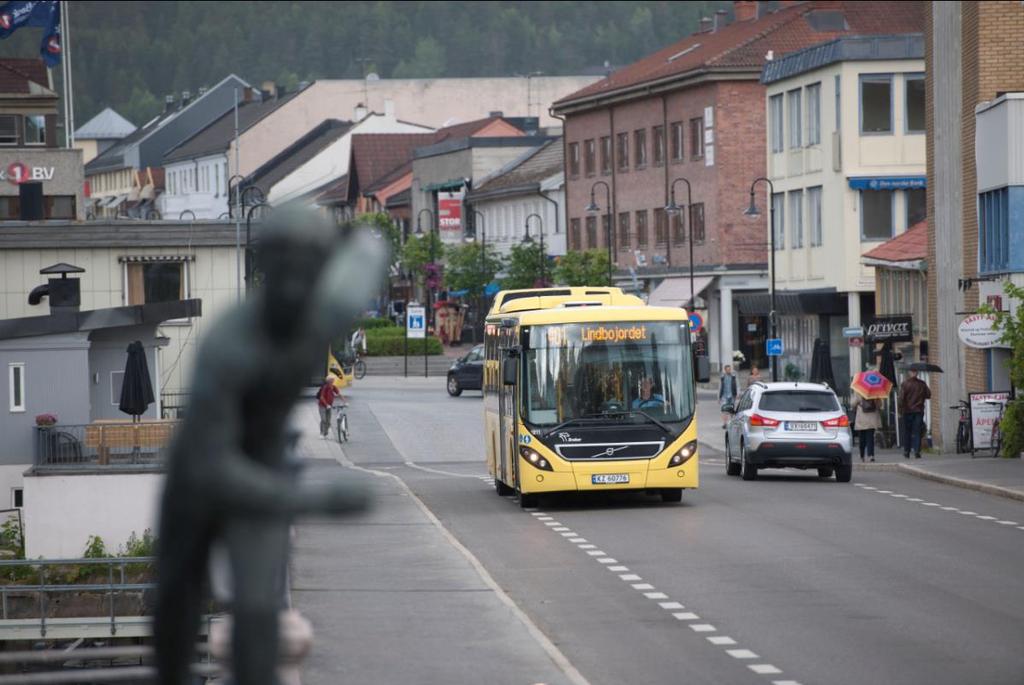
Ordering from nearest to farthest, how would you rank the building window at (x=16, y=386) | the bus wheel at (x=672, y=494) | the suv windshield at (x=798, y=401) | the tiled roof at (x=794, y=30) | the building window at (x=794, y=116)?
1. the bus wheel at (x=672, y=494)
2. the suv windshield at (x=798, y=401)
3. the building window at (x=16, y=386)
4. the building window at (x=794, y=116)
5. the tiled roof at (x=794, y=30)

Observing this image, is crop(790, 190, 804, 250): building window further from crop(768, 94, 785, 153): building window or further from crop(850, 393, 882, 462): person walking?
crop(850, 393, 882, 462): person walking

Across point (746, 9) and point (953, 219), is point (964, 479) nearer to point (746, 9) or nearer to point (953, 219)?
point (953, 219)

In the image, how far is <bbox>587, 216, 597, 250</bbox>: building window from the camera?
Answer: 300 ft

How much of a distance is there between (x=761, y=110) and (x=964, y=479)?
4730cm

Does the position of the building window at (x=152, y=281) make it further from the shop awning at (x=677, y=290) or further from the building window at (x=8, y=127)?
the shop awning at (x=677, y=290)

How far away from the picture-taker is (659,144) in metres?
84.9

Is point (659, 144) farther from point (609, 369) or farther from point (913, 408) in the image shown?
point (609, 369)

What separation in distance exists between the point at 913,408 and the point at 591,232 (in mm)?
53213

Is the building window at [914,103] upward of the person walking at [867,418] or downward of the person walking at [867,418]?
upward

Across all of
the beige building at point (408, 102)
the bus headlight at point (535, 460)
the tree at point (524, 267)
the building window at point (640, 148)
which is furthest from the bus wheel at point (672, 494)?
the beige building at point (408, 102)

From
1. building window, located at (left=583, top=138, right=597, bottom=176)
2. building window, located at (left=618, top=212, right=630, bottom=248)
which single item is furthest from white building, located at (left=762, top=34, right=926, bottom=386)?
building window, located at (left=583, top=138, right=597, bottom=176)

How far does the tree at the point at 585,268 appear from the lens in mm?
82188

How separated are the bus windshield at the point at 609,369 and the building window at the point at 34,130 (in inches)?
1882

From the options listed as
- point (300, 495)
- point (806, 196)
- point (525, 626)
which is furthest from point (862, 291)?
point (300, 495)
